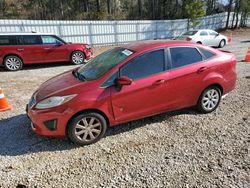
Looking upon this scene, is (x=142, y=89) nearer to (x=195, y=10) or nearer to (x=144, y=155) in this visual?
(x=144, y=155)

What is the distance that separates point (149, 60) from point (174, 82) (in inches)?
24.5

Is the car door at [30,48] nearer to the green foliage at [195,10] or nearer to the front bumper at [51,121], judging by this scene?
the front bumper at [51,121]

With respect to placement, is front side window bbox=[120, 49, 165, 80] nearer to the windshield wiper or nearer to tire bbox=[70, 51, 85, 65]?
the windshield wiper

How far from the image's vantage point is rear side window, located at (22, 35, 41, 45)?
33.1 feet

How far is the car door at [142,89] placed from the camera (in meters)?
3.83

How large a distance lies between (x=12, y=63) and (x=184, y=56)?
8.31 metres

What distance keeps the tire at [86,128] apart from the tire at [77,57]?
7.79 m

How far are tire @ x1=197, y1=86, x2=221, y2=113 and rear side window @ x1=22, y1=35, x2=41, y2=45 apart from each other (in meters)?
8.24

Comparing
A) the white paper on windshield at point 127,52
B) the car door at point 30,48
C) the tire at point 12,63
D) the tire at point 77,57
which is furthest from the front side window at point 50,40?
the white paper on windshield at point 127,52

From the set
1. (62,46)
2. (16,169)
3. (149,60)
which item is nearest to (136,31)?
(62,46)

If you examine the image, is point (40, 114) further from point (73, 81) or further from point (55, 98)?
point (73, 81)

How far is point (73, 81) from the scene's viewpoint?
4.00m

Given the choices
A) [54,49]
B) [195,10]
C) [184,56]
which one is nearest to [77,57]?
[54,49]

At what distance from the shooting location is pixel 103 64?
167 inches
